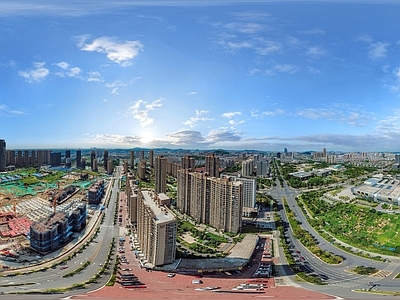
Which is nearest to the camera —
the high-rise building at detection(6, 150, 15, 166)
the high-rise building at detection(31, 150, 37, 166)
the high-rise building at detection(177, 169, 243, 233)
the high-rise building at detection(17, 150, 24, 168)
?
the high-rise building at detection(177, 169, 243, 233)

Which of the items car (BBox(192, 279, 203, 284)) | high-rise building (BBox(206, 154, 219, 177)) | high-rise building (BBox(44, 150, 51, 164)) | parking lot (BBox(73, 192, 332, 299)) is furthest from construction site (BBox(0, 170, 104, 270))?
high-rise building (BBox(44, 150, 51, 164))

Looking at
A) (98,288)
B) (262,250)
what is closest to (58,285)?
(98,288)

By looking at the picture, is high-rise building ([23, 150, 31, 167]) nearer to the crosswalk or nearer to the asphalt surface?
the asphalt surface

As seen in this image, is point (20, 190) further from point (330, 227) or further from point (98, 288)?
point (330, 227)

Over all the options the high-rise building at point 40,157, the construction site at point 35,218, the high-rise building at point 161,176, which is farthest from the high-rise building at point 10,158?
the high-rise building at point 161,176

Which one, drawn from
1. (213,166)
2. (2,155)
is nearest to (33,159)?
(2,155)

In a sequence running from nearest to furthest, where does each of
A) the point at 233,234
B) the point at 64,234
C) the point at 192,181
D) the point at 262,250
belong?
the point at 262,250 < the point at 64,234 < the point at 233,234 < the point at 192,181

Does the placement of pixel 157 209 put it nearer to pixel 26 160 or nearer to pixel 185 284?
pixel 185 284
